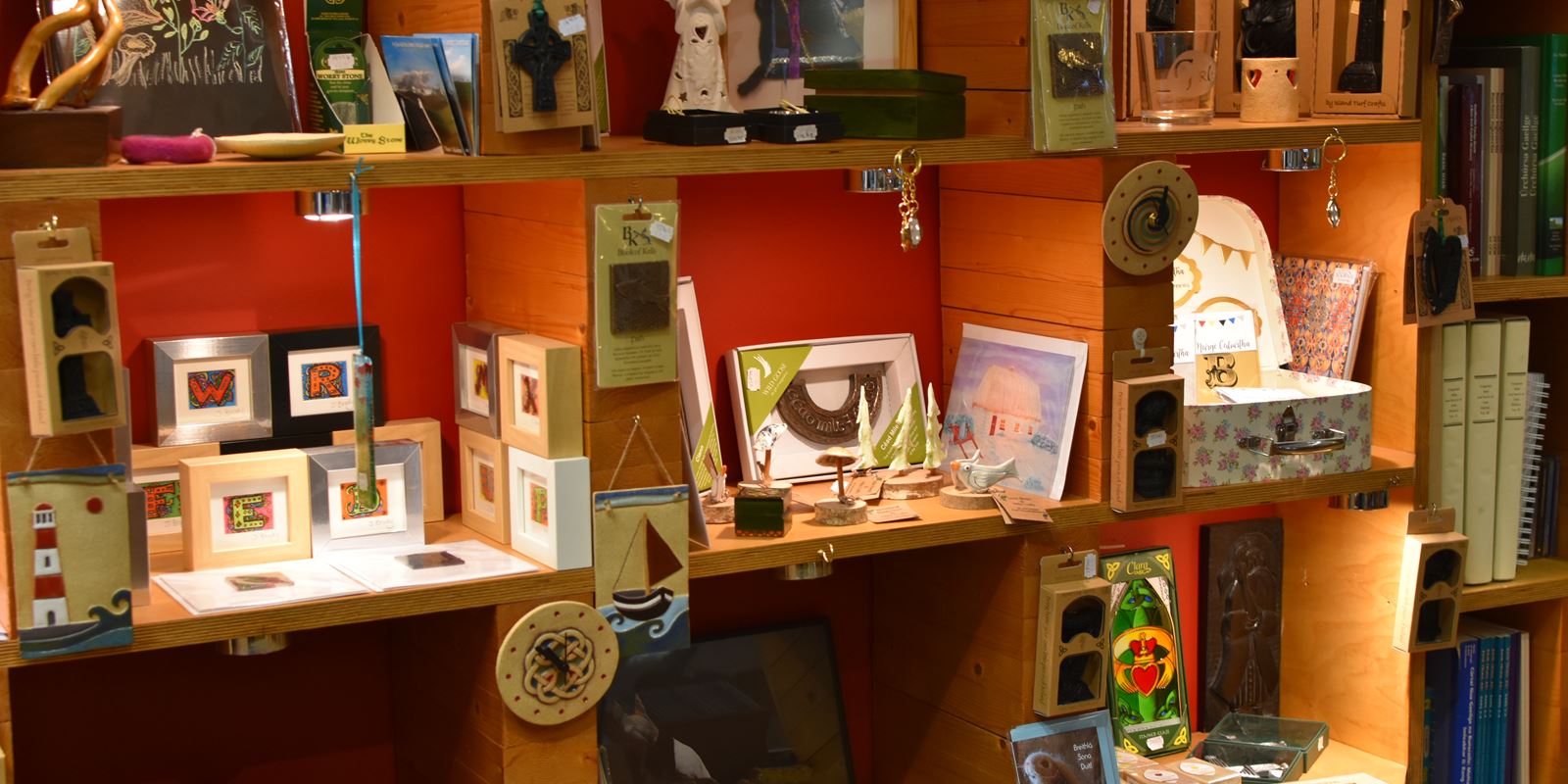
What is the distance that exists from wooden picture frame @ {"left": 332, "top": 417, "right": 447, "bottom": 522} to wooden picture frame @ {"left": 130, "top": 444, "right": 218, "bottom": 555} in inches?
7.7

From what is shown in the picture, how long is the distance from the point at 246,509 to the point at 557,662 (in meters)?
0.42

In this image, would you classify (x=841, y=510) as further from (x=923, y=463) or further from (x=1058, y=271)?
(x=1058, y=271)

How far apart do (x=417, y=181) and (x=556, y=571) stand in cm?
50

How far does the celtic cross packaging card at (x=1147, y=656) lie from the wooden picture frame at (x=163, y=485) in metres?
1.40

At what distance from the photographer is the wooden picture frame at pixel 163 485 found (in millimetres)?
2221

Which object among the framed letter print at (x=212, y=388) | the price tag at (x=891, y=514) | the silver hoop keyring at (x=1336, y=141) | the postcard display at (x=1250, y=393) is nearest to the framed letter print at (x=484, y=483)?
the framed letter print at (x=212, y=388)

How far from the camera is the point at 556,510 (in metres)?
2.17

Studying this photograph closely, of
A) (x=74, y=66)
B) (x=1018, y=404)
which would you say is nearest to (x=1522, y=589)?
(x=1018, y=404)

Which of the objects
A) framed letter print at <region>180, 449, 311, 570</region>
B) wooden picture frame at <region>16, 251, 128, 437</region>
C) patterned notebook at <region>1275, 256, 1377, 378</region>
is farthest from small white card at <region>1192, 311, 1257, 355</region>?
wooden picture frame at <region>16, 251, 128, 437</region>

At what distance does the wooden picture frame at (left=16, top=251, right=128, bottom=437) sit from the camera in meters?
1.84

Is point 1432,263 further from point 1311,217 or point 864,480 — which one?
point 864,480

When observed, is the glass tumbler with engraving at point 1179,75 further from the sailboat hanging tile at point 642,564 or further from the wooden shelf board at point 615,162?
the sailboat hanging tile at point 642,564

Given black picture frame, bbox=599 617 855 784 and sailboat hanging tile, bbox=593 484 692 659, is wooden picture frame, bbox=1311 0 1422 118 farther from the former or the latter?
sailboat hanging tile, bbox=593 484 692 659

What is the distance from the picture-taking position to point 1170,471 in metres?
2.58
